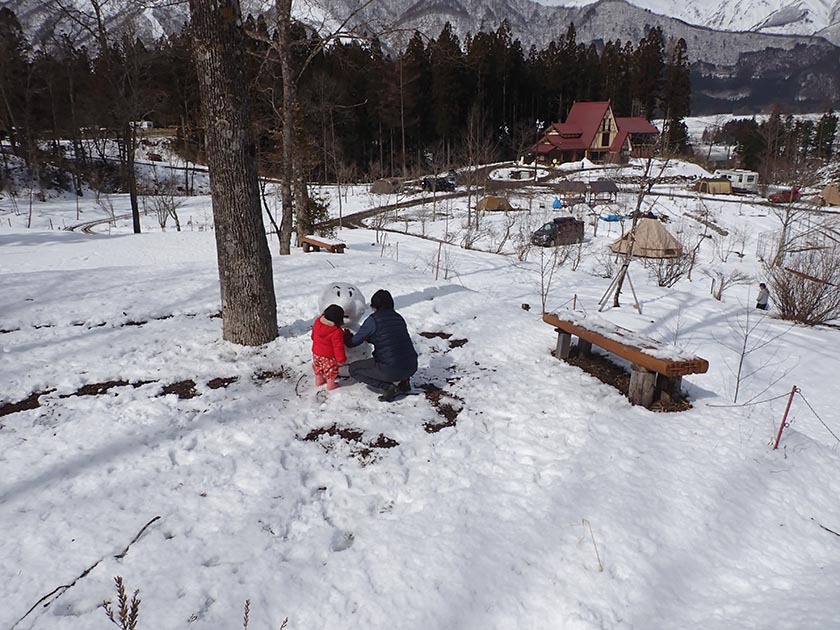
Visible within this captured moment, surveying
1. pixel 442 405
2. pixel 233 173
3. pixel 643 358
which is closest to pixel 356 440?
pixel 442 405

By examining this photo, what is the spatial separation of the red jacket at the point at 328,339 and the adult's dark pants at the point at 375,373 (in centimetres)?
20

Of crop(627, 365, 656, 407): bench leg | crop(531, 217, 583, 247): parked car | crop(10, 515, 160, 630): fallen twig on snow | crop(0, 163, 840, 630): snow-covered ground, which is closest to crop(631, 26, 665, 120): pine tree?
crop(531, 217, 583, 247): parked car

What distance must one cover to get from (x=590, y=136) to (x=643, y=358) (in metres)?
53.3

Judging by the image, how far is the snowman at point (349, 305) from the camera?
4.54 m

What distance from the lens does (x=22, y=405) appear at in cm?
395

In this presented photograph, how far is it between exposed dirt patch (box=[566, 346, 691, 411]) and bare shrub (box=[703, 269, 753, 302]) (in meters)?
9.26

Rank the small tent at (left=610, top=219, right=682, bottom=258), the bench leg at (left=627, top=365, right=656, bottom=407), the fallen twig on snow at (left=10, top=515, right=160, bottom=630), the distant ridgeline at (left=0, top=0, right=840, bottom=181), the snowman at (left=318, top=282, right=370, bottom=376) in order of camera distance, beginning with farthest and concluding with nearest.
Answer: the small tent at (left=610, top=219, right=682, bottom=258)
the distant ridgeline at (left=0, top=0, right=840, bottom=181)
the snowman at (left=318, top=282, right=370, bottom=376)
the bench leg at (left=627, top=365, right=656, bottom=407)
the fallen twig on snow at (left=10, top=515, right=160, bottom=630)

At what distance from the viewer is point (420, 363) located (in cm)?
520

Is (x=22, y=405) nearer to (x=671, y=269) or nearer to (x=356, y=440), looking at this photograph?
(x=356, y=440)

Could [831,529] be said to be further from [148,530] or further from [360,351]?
[148,530]

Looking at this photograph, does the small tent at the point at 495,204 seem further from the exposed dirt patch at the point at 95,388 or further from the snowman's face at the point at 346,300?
the exposed dirt patch at the point at 95,388

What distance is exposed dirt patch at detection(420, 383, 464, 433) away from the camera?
400 centimetres

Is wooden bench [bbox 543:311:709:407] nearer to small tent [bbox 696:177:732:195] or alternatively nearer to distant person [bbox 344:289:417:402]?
distant person [bbox 344:289:417:402]

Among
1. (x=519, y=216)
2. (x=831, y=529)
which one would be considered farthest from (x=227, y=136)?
(x=519, y=216)
